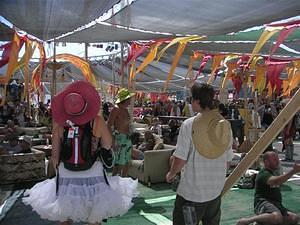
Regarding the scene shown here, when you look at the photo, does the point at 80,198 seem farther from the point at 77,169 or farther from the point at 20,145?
the point at 20,145

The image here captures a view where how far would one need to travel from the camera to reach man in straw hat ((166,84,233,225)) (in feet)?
9.21

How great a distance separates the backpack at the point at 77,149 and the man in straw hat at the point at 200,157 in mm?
675

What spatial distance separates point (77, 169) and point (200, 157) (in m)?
0.97

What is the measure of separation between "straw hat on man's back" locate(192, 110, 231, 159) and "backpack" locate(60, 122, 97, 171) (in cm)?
85

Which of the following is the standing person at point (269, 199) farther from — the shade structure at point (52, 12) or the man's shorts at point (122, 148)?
the shade structure at point (52, 12)

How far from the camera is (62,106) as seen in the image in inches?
123

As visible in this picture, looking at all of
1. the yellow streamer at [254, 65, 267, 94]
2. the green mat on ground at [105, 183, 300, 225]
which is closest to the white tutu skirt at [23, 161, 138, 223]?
the green mat on ground at [105, 183, 300, 225]

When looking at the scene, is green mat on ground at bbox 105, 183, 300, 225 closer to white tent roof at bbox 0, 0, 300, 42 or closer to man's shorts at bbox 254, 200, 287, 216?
man's shorts at bbox 254, 200, 287, 216

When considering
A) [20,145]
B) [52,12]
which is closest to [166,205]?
[52,12]

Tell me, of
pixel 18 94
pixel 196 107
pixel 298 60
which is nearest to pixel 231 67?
pixel 298 60

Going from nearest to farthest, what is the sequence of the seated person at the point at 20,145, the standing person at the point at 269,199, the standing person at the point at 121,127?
the standing person at the point at 269,199 < the standing person at the point at 121,127 < the seated person at the point at 20,145

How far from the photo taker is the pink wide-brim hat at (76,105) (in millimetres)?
3051

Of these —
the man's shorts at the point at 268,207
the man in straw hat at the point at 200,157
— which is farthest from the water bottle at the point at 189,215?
the man's shorts at the point at 268,207

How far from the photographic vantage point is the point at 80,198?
299 cm
